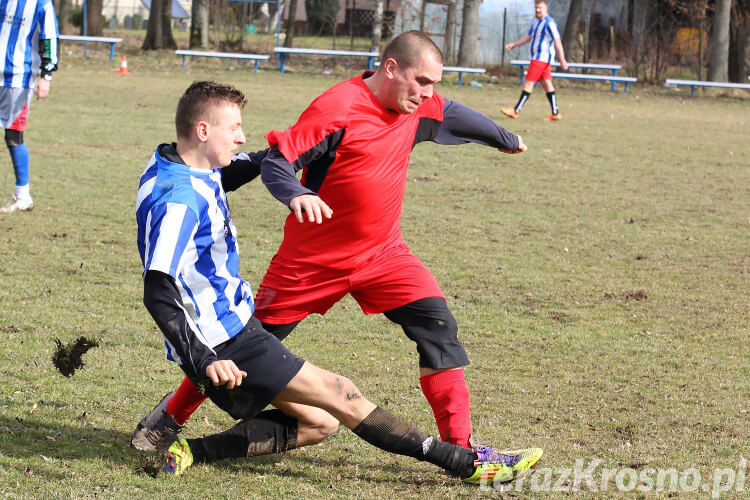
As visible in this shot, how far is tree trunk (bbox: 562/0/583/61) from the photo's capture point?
29.8 metres

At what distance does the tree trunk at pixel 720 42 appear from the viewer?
82.5ft

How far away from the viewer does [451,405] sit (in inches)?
150

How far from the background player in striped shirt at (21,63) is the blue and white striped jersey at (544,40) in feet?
35.2

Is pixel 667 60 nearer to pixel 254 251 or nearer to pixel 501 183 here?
pixel 501 183

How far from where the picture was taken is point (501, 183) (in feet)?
35.0

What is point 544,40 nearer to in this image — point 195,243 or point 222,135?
point 222,135

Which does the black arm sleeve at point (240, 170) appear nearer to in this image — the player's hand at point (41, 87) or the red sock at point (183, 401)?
the red sock at point (183, 401)

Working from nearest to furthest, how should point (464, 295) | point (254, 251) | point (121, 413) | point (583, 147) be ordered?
point (121, 413), point (464, 295), point (254, 251), point (583, 147)

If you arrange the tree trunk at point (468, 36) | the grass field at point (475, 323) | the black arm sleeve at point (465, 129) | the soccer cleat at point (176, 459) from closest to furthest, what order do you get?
the soccer cleat at point (176, 459) < the grass field at point (475, 323) < the black arm sleeve at point (465, 129) < the tree trunk at point (468, 36)

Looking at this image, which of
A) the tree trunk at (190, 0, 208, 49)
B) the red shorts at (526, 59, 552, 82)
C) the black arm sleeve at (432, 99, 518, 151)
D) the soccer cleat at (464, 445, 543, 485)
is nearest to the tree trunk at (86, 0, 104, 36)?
the tree trunk at (190, 0, 208, 49)

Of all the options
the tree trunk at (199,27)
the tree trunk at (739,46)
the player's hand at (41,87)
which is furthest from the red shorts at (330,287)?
the tree trunk at (739,46)

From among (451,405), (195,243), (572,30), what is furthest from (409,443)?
(572,30)

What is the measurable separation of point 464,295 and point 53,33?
14.9 ft

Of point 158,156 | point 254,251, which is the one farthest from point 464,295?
point 158,156
